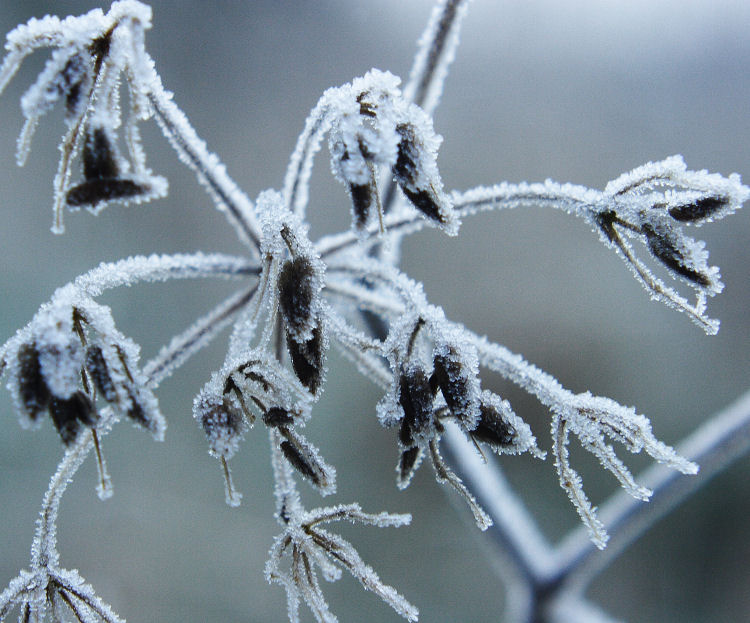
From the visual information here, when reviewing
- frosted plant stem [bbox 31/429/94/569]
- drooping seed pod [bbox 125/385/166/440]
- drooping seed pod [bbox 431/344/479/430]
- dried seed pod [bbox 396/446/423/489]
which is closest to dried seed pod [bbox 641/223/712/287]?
drooping seed pod [bbox 431/344/479/430]

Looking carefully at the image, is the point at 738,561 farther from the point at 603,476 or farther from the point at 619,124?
A: the point at 619,124

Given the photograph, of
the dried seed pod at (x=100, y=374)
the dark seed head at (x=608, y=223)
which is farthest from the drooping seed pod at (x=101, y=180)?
the dark seed head at (x=608, y=223)

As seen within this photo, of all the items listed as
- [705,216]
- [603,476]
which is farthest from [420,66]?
[603,476]

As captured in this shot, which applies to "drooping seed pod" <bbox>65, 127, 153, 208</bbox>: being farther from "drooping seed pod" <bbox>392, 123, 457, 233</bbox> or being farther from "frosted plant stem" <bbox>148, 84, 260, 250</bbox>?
"drooping seed pod" <bbox>392, 123, 457, 233</bbox>

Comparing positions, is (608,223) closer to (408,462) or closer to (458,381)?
(458,381)

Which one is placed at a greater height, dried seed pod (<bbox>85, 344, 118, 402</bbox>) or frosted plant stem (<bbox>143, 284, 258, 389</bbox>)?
frosted plant stem (<bbox>143, 284, 258, 389</bbox>)

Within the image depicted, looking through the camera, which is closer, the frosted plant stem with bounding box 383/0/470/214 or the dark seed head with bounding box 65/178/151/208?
the dark seed head with bounding box 65/178/151/208

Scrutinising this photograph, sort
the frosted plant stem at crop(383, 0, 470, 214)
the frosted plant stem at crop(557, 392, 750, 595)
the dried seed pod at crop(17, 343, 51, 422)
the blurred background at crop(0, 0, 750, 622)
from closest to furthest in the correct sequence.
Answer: the dried seed pod at crop(17, 343, 51, 422)
the frosted plant stem at crop(383, 0, 470, 214)
the frosted plant stem at crop(557, 392, 750, 595)
the blurred background at crop(0, 0, 750, 622)
